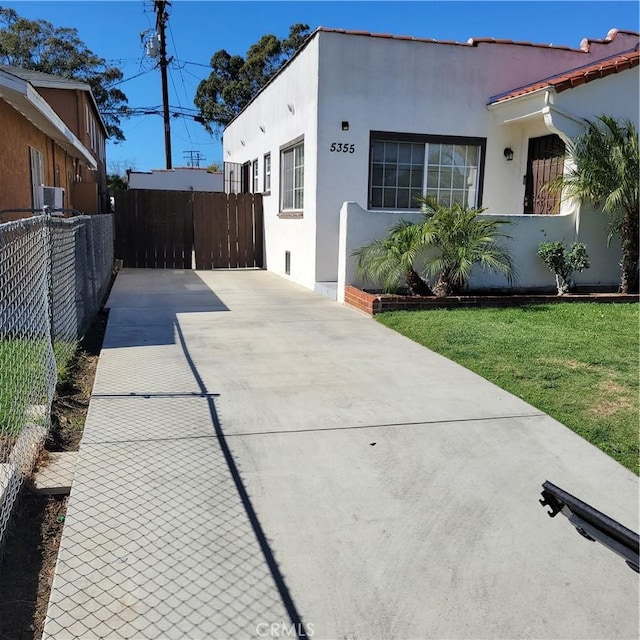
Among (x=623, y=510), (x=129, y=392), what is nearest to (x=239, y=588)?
(x=623, y=510)

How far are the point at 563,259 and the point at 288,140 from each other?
655 centimetres

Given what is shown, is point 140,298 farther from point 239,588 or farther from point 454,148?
point 239,588

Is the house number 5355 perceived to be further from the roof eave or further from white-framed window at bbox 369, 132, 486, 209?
the roof eave

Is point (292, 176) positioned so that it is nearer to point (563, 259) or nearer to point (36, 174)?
point (36, 174)

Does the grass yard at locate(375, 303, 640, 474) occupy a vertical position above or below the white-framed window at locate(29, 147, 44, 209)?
below

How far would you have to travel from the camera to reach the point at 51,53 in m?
36.8

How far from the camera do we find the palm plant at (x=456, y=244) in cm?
930

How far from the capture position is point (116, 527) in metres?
3.13

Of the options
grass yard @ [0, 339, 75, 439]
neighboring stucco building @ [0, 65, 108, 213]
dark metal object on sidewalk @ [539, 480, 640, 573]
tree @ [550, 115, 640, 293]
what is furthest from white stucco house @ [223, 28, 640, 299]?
dark metal object on sidewalk @ [539, 480, 640, 573]

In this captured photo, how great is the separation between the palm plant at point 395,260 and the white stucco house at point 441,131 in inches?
9.6

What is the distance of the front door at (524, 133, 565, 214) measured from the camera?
11.5 meters

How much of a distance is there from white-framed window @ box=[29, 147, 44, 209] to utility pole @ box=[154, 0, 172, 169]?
68.6 ft

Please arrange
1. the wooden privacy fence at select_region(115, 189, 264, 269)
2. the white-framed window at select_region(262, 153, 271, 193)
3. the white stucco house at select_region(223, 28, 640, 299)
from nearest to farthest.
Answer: the white stucco house at select_region(223, 28, 640, 299) < the white-framed window at select_region(262, 153, 271, 193) < the wooden privacy fence at select_region(115, 189, 264, 269)

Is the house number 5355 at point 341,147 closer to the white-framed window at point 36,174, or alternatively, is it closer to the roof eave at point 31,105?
the roof eave at point 31,105
